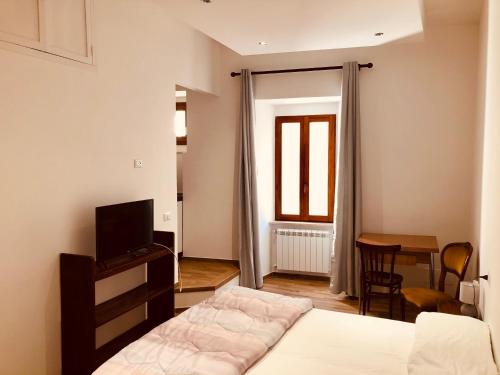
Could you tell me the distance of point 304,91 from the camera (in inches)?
194

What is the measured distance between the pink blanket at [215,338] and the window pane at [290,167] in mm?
2730

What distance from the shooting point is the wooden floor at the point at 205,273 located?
4273 millimetres

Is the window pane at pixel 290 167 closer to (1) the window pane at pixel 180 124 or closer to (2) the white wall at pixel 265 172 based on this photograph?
(2) the white wall at pixel 265 172

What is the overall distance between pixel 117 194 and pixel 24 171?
880mm

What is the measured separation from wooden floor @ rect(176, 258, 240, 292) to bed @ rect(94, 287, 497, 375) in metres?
1.50

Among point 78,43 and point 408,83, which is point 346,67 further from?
point 78,43

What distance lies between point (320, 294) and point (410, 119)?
2222mm

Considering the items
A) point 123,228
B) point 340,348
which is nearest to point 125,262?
point 123,228

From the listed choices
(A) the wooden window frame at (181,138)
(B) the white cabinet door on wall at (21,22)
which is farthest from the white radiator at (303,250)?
(B) the white cabinet door on wall at (21,22)

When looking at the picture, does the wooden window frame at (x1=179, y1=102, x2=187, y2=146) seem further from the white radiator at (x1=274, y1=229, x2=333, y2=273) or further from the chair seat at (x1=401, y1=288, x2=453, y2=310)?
the chair seat at (x1=401, y1=288, x2=453, y2=310)

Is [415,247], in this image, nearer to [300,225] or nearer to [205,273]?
[300,225]

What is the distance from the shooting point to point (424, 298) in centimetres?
359

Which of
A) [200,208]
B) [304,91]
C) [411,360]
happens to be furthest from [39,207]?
[304,91]

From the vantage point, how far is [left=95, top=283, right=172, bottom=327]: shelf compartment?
296 cm
